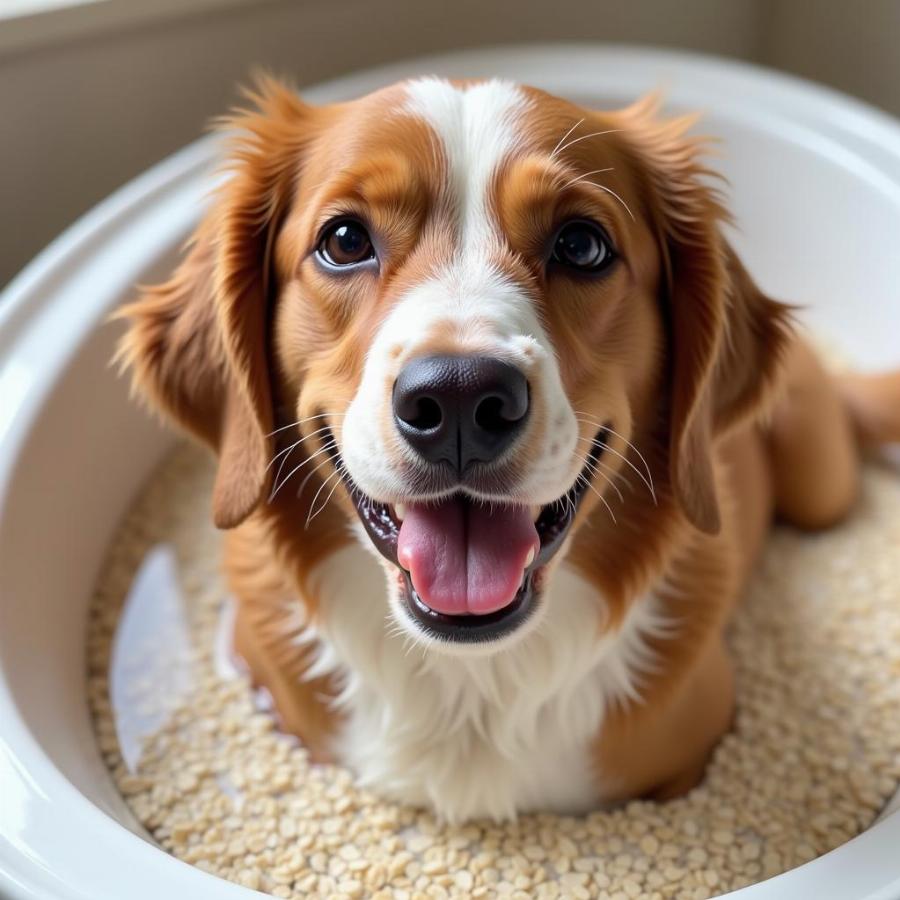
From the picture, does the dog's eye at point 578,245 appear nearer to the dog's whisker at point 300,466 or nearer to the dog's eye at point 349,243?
the dog's eye at point 349,243

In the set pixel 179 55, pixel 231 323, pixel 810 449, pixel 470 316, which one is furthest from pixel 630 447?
pixel 179 55

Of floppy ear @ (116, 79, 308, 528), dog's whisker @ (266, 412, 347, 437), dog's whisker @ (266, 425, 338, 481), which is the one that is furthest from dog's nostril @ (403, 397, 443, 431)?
floppy ear @ (116, 79, 308, 528)

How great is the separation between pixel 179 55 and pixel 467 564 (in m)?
1.99

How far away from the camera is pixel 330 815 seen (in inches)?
81.4

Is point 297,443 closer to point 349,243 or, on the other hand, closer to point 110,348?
point 349,243

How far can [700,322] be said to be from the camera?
5.92 feet

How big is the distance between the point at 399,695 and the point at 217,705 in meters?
0.54

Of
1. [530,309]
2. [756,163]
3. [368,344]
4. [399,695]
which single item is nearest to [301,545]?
[399,695]

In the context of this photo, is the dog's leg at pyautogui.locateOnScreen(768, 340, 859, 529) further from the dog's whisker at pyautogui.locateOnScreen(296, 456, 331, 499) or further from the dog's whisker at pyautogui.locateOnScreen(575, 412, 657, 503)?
the dog's whisker at pyautogui.locateOnScreen(296, 456, 331, 499)

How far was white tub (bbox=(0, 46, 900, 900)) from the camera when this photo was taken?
A: 1597 millimetres

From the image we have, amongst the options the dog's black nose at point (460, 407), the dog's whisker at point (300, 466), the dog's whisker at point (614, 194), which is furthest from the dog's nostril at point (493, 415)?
the dog's whisker at point (614, 194)

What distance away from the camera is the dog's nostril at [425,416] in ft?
4.61

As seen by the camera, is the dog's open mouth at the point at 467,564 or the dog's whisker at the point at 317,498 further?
the dog's whisker at the point at 317,498

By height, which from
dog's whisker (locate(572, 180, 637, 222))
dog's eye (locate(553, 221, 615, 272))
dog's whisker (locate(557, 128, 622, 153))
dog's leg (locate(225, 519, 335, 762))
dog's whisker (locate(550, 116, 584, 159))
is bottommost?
dog's leg (locate(225, 519, 335, 762))
